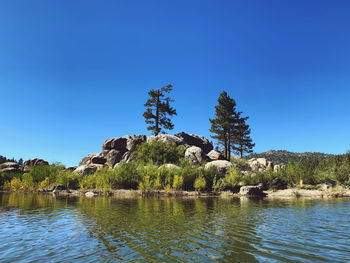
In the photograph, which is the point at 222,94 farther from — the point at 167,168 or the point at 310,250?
the point at 310,250

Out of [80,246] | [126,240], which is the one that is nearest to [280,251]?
[126,240]

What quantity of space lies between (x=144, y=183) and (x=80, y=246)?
1374 centimetres

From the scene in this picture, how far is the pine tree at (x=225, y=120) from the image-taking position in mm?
40906

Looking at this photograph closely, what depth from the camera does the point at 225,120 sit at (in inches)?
1624

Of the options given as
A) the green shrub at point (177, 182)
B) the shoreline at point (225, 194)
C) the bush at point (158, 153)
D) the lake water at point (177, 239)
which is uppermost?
the bush at point (158, 153)

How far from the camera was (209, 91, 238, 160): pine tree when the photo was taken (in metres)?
40.9

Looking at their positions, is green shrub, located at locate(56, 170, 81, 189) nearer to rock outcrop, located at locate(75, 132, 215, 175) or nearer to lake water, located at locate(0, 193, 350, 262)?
rock outcrop, located at locate(75, 132, 215, 175)

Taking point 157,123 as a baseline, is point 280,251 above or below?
below

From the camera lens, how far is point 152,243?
4.85 m

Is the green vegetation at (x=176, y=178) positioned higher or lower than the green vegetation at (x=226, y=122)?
lower

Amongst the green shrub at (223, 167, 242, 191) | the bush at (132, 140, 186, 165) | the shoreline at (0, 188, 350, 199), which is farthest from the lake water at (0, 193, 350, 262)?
the bush at (132, 140, 186, 165)

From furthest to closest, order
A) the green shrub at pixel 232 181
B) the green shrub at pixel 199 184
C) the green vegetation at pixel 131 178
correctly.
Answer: the green shrub at pixel 232 181, the green vegetation at pixel 131 178, the green shrub at pixel 199 184

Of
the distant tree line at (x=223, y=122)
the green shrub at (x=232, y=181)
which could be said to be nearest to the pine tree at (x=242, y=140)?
the distant tree line at (x=223, y=122)

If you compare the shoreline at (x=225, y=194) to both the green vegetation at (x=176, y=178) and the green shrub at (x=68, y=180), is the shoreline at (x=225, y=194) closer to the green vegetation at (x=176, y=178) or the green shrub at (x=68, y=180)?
the green vegetation at (x=176, y=178)
